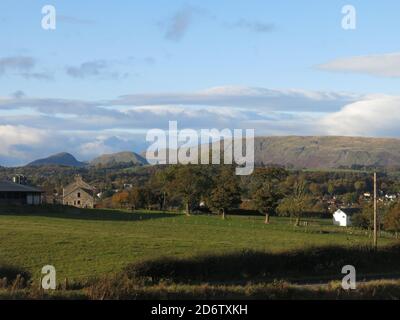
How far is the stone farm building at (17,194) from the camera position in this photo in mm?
88938

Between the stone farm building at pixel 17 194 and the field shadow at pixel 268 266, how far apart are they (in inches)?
2443

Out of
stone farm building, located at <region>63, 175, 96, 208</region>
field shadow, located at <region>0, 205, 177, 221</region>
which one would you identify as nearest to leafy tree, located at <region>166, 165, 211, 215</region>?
field shadow, located at <region>0, 205, 177, 221</region>

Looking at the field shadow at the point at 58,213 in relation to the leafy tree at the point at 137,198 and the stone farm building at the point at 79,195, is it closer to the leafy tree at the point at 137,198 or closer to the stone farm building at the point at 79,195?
the leafy tree at the point at 137,198

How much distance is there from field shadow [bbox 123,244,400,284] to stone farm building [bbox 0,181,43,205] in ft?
204

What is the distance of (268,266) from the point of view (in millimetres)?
32531

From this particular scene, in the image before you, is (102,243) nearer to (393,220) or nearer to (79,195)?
(393,220)

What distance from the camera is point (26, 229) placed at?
5581 cm

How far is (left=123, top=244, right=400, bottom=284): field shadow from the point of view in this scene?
94.7ft

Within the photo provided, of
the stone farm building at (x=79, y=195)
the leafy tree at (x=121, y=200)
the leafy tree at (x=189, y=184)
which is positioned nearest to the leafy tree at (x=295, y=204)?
the leafy tree at (x=189, y=184)

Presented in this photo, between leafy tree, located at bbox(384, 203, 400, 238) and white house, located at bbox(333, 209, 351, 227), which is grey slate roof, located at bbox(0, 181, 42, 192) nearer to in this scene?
white house, located at bbox(333, 209, 351, 227)
